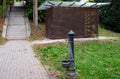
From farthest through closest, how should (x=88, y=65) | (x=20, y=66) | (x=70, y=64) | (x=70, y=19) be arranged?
(x=70, y=19)
(x=20, y=66)
(x=88, y=65)
(x=70, y=64)

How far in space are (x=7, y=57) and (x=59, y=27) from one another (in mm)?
8189

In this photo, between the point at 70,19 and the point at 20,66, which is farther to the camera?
the point at 70,19

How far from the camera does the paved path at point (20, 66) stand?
9742mm

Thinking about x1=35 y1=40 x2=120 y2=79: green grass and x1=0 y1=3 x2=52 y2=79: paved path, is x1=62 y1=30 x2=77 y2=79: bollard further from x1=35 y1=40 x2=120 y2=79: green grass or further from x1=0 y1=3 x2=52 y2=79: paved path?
x1=0 y1=3 x2=52 y2=79: paved path

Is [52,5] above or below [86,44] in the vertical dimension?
above

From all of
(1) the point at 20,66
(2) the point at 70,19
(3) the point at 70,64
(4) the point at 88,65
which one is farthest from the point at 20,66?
(2) the point at 70,19

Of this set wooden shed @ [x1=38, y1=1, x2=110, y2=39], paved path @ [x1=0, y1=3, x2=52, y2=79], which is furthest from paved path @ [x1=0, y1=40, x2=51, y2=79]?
wooden shed @ [x1=38, y1=1, x2=110, y2=39]

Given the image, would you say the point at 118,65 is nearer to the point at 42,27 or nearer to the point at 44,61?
the point at 44,61

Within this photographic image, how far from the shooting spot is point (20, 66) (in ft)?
37.5

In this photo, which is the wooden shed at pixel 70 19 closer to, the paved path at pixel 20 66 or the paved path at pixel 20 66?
the paved path at pixel 20 66

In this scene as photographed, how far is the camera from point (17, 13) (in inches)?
1210

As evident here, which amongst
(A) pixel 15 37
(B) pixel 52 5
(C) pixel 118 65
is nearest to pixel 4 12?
(A) pixel 15 37

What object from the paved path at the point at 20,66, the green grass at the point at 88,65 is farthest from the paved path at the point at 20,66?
the green grass at the point at 88,65

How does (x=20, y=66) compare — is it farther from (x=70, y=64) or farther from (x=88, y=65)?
(x=70, y=64)
